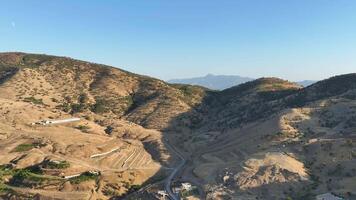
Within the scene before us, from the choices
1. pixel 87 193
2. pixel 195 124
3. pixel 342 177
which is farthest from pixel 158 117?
pixel 342 177

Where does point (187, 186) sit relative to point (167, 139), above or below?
below

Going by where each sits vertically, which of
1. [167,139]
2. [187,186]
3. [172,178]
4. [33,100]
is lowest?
[172,178]

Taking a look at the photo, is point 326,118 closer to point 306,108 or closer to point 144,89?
point 306,108

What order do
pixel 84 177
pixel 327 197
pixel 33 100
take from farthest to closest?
pixel 33 100
pixel 84 177
pixel 327 197

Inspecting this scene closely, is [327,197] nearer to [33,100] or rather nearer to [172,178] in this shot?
[172,178]

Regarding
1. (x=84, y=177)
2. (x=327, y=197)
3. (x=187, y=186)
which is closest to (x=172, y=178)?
(x=187, y=186)

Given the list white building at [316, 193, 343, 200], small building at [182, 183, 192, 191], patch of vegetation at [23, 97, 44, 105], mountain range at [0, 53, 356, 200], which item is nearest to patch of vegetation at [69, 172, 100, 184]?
mountain range at [0, 53, 356, 200]
